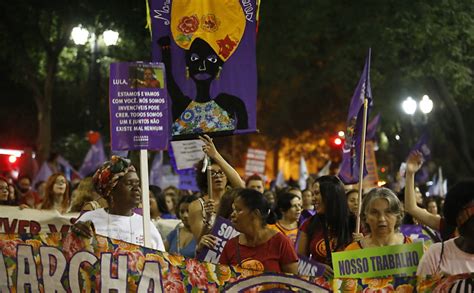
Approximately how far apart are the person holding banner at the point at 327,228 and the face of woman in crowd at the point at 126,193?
1700mm

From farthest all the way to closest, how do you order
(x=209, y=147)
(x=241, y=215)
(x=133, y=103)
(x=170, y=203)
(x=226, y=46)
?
(x=170, y=203), (x=226, y=46), (x=209, y=147), (x=133, y=103), (x=241, y=215)

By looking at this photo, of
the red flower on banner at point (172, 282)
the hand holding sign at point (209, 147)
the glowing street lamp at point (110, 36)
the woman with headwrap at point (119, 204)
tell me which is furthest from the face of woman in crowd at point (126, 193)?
the glowing street lamp at point (110, 36)

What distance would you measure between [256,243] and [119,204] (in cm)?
111

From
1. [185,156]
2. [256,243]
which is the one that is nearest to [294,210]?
[185,156]

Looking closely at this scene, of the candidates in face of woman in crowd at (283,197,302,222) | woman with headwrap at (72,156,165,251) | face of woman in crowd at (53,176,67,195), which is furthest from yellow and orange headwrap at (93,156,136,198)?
face of woman in crowd at (53,176,67,195)

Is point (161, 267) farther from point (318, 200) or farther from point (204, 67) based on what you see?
point (318, 200)

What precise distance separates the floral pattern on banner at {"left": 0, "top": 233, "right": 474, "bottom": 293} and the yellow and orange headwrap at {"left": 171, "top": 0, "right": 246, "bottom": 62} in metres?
2.40

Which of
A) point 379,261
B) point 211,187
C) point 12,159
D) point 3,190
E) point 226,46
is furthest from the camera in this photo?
point 12,159

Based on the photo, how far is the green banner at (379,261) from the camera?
6.50 m

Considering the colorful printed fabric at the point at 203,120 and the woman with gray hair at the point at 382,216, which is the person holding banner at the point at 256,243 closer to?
the woman with gray hair at the point at 382,216

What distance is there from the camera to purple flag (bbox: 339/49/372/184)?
10.4 metres

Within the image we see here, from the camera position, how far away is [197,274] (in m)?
6.79

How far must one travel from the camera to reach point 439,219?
7805 mm

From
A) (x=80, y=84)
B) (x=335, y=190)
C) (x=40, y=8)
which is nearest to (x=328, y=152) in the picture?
(x=80, y=84)
